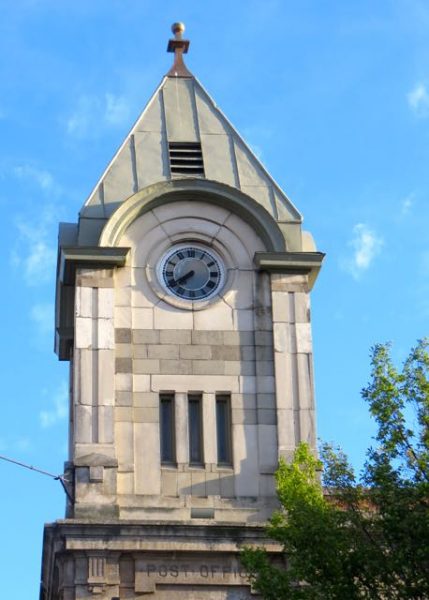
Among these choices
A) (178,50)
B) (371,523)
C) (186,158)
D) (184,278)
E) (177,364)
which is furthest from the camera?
(178,50)

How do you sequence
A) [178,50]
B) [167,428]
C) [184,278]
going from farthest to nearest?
1. [178,50]
2. [184,278]
3. [167,428]

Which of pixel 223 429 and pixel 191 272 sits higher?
pixel 191 272

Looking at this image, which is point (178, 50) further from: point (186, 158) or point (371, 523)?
point (371, 523)

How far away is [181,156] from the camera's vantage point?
1639 inches

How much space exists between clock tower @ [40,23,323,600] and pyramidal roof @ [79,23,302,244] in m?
0.05

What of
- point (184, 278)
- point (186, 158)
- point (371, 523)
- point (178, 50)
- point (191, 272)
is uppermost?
point (178, 50)

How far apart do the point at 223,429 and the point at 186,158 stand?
7742mm

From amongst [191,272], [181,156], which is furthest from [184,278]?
[181,156]

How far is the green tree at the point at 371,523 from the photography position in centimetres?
2836

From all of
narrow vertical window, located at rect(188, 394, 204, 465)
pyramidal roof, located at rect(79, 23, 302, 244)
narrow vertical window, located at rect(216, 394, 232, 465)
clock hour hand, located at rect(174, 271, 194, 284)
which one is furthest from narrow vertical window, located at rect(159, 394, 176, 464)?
pyramidal roof, located at rect(79, 23, 302, 244)

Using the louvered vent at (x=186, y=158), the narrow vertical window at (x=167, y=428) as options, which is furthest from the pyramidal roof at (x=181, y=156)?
the narrow vertical window at (x=167, y=428)

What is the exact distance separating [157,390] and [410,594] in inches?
461

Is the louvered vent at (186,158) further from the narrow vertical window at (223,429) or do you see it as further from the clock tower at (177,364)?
the narrow vertical window at (223,429)

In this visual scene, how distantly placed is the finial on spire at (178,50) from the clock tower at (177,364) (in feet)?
7.01
